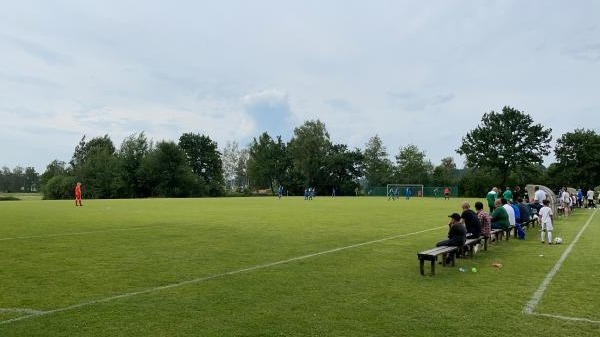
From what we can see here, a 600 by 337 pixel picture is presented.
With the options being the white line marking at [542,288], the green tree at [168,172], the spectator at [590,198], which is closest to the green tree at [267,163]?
the green tree at [168,172]

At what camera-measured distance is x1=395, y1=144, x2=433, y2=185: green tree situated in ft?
344

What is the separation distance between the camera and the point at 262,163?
117 m

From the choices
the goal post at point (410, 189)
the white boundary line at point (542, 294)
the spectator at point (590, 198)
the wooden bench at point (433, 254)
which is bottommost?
the white boundary line at point (542, 294)

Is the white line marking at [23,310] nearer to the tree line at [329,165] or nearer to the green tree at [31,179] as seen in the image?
the tree line at [329,165]

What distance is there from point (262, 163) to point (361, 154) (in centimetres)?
2439

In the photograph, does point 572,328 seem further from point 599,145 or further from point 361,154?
point 361,154

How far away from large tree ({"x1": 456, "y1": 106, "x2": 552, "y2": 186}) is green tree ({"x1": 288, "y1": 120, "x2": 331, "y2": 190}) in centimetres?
3275

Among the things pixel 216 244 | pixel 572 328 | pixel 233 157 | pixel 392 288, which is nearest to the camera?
pixel 572 328

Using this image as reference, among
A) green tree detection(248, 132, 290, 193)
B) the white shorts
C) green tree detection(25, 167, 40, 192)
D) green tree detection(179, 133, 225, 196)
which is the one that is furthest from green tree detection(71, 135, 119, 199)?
green tree detection(25, 167, 40, 192)

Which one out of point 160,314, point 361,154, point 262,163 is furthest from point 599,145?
point 160,314

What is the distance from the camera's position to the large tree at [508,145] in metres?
85.9

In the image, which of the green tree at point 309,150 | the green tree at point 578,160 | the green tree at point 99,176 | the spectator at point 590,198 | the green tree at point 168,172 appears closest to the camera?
the spectator at point 590,198

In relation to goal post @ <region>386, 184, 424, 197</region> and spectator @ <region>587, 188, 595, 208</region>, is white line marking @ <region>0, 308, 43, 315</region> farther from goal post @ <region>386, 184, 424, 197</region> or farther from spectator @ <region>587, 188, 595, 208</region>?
goal post @ <region>386, 184, 424, 197</region>

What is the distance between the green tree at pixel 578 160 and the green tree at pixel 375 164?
126 feet
